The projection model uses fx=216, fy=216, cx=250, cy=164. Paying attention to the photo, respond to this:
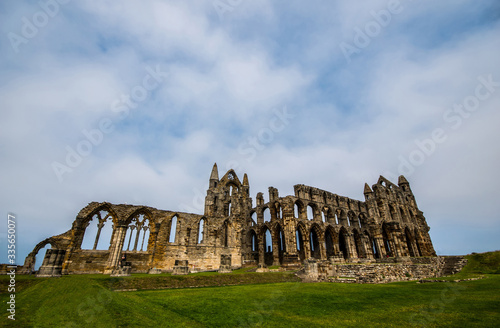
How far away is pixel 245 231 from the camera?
1238 inches

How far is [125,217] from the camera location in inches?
782

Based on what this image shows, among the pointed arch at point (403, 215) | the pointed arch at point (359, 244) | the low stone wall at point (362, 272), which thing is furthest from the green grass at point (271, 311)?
the pointed arch at point (403, 215)

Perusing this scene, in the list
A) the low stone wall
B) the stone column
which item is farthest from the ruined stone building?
the low stone wall

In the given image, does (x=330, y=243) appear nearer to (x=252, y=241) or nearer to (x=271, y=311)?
(x=252, y=241)

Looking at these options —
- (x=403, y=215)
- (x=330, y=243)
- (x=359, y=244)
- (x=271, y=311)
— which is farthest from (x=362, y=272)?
(x=403, y=215)

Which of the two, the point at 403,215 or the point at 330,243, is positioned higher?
the point at 403,215

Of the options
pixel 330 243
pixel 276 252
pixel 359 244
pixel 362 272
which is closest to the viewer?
pixel 362 272

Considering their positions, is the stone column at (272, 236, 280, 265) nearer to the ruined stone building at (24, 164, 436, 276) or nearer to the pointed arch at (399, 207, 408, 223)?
the ruined stone building at (24, 164, 436, 276)

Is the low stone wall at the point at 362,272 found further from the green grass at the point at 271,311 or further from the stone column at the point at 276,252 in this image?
the stone column at the point at 276,252

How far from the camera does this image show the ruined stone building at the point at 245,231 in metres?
18.2

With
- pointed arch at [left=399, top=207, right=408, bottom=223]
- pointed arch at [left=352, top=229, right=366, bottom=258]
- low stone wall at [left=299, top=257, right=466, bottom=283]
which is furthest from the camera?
pointed arch at [left=399, top=207, right=408, bottom=223]

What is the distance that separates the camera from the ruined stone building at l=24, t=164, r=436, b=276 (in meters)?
18.2

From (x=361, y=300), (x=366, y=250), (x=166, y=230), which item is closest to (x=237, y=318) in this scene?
(x=361, y=300)

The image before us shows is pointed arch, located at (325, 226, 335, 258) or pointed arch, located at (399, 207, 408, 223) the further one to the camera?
pointed arch, located at (399, 207, 408, 223)
